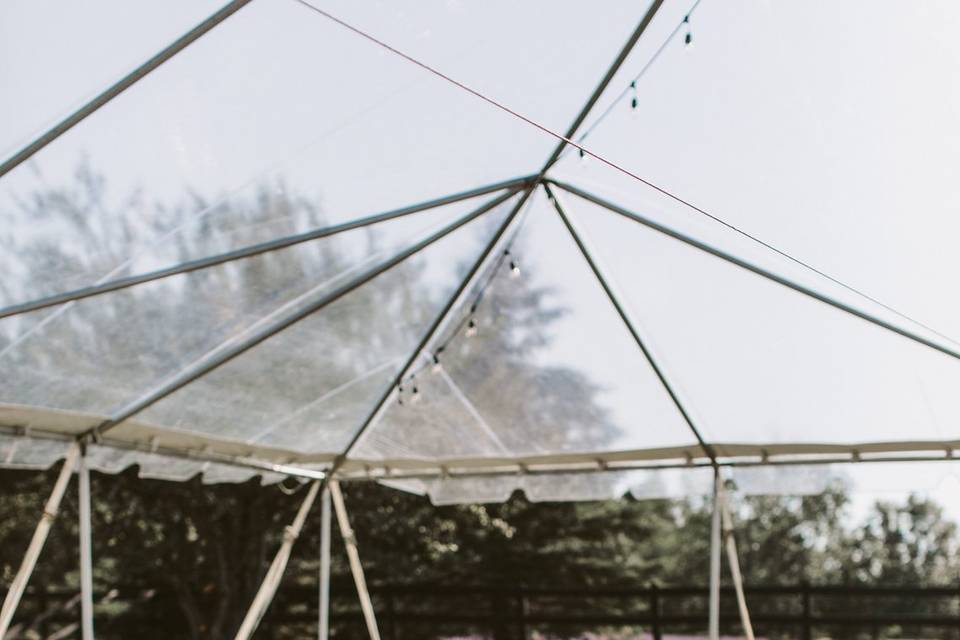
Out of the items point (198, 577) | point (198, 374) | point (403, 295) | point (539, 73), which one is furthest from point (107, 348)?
point (198, 577)

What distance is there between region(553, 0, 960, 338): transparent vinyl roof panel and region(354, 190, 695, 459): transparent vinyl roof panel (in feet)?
1.94

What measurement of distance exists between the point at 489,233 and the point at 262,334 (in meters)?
1.10

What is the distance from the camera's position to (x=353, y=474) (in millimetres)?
5695

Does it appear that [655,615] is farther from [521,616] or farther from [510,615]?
[510,615]

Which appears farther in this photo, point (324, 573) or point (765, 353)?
point (324, 573)

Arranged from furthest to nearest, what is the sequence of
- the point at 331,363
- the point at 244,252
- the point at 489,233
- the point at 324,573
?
the point at 324,573, the point at 331,363, the point at 489,233, the point at 244,252

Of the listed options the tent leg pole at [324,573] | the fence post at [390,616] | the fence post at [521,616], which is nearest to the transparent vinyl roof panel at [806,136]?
the tent leg pole at [324,573]

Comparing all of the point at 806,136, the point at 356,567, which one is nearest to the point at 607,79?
the point at 806,136

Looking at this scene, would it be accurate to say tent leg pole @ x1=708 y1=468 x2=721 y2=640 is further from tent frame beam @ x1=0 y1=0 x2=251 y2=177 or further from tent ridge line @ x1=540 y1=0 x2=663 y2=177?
tent frame beam @ x1=0 y1=0 x2=251 y2=177

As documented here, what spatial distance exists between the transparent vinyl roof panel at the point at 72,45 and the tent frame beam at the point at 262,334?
137 cm

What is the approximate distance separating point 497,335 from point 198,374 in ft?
4.42

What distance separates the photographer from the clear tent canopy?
2467 mm

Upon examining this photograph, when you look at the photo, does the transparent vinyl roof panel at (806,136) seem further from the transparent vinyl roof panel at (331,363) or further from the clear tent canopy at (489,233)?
the transparent vinyl roof panel at (331,363)

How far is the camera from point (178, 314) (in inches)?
143
